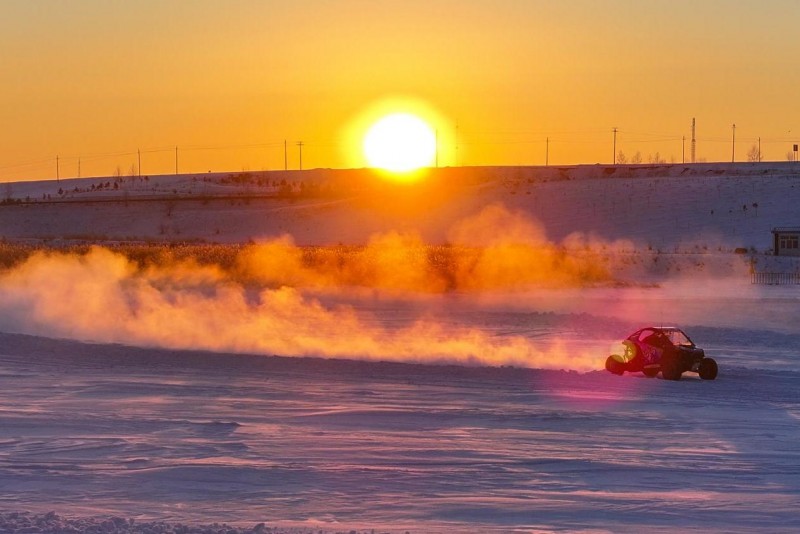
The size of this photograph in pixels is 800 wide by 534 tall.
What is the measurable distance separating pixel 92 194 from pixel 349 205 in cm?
3662

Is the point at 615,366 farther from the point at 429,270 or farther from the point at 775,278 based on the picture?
the point at 775,278

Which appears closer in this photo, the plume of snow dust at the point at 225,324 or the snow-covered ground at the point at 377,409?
A: the snow-covered ground at the point at 377,409

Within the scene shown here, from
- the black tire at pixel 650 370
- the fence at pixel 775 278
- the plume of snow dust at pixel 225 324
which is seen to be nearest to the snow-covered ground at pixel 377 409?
the plume of snow dust at pixel 225 324

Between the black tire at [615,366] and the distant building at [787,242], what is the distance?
50.7 metres

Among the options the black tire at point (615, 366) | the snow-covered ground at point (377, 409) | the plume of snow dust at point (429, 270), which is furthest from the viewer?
the plume of snow dust at point (429, 270)

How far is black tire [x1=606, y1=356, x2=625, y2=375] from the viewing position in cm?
1961

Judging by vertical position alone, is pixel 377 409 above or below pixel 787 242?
below

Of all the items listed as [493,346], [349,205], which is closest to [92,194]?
[349,205]

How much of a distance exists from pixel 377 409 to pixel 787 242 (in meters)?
57.7

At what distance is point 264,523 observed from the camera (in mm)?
9820

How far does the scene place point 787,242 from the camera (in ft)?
223

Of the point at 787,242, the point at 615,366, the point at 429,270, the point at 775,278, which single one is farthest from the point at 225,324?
the point at 787,242

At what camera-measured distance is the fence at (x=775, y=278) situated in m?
48.8

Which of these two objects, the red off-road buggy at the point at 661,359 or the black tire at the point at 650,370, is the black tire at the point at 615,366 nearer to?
the red off-road buggy at the point at 661,359
